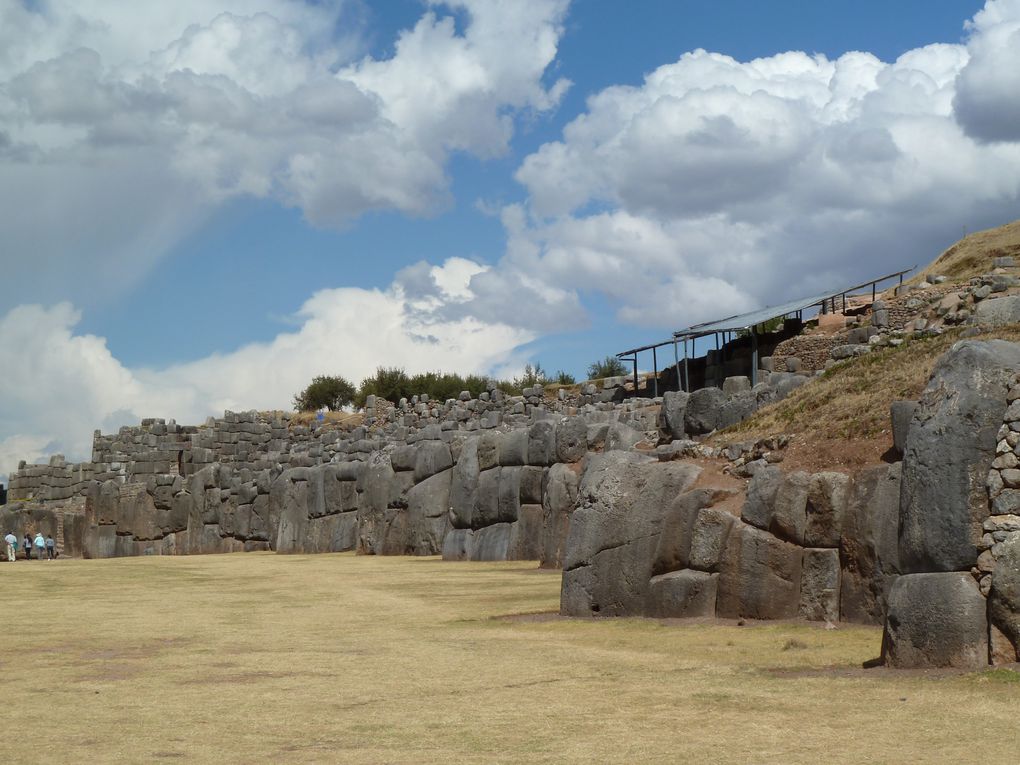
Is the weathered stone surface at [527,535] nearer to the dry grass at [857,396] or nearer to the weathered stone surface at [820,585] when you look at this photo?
the dry grass at [857,396]

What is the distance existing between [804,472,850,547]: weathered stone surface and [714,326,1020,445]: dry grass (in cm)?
129

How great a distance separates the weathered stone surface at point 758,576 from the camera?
12.9 meters

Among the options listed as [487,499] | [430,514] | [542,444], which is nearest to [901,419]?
[542,444]

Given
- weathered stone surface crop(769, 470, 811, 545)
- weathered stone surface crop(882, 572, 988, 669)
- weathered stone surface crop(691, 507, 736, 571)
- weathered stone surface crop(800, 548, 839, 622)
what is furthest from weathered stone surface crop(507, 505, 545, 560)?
weathered stone surface crop(882, 572, 988, 669)

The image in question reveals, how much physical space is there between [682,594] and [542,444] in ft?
37.8

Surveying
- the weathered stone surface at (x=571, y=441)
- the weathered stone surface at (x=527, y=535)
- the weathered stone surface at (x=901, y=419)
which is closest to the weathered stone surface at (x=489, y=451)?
the weathered stone surface at (x=527, y=535)

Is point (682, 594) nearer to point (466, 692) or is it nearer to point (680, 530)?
point (680, 530)

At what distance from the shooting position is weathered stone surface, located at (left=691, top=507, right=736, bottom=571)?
1345 centimetres

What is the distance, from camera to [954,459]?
9680 mm

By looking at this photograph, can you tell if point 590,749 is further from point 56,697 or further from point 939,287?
point 939,287

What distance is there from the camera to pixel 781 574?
12945 millimetres

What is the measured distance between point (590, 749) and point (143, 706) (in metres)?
3.60

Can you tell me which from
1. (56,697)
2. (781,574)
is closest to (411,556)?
(781,574)

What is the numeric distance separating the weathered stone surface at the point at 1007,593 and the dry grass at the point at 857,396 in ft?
14.6
